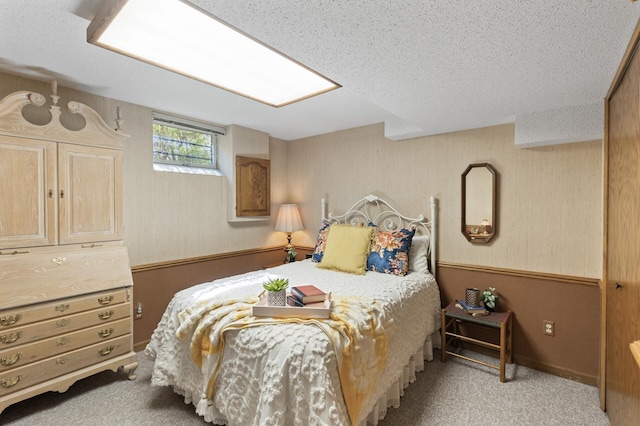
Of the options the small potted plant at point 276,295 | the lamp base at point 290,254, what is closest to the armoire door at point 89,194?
the small potted plant at point 276,295

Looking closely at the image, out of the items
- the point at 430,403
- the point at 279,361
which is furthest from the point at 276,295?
the point at 430,403

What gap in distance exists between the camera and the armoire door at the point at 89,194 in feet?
7.00

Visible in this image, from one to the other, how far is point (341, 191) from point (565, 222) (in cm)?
217

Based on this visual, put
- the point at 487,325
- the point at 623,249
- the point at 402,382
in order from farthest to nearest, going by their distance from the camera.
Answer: the point at 487,325
the point at 402,382
the point at 623,249

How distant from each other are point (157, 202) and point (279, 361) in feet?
7.24

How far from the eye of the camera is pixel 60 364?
6.67 ft

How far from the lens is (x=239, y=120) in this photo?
10.9ft

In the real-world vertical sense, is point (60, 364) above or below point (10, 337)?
below

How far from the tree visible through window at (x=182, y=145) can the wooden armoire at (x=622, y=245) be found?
3421 millimetres

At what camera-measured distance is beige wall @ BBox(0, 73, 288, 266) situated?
8.61 ft

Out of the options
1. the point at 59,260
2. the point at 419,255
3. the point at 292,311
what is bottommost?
the point at 292,311

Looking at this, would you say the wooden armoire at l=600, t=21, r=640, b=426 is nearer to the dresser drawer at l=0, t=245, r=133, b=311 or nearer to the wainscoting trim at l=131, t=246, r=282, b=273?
the dresser drawer at l=0, t=245, r=133, b=311

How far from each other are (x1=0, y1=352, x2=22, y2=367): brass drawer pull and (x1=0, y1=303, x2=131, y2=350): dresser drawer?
6 centimetres

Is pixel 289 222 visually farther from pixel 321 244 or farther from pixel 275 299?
pixel 275 299
